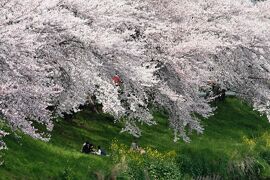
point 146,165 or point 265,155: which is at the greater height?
point 146,165

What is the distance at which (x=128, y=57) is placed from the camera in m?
18.3

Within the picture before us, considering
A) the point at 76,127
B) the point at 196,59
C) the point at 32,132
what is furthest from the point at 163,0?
the point at 32,132

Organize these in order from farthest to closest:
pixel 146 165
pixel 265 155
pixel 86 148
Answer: pixel 265 155 → pixel 86 148 → pixel 146 165

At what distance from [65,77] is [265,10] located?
18808mm

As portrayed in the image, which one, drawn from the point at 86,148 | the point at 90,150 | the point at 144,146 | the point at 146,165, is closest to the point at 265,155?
the point at 144,146

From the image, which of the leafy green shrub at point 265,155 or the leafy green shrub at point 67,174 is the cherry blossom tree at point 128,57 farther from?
the leafy green shrub at point 265,155

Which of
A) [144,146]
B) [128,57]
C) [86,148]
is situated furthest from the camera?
[144,146]

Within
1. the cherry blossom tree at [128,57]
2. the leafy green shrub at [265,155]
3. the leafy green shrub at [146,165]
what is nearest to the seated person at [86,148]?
the leafy green shrub at [146,165]

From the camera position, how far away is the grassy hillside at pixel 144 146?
18594mm

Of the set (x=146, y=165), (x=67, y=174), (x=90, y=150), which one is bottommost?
(x=146, y=165)

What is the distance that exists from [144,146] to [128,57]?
27.3ft

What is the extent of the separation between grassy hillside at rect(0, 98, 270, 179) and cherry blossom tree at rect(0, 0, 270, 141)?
134 cm

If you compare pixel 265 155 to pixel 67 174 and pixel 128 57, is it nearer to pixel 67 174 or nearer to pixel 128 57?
pixel 128 57

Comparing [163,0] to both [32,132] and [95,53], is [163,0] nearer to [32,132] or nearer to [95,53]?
[95,53]
